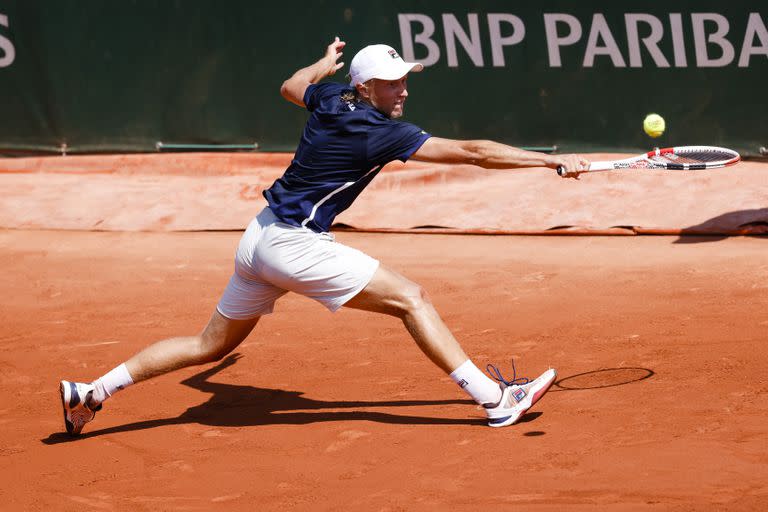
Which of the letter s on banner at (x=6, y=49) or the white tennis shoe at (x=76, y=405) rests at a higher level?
the letter s on banner at (x=6, y=49)

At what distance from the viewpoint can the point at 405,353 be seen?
661 centimetres

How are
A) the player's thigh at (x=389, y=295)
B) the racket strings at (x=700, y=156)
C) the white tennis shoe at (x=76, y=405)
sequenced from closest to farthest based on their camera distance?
the player's thigh at (x=389, y=295) < the white tennis shoe at (x=76, y=405) < the racket strings at (x=700, y=156)

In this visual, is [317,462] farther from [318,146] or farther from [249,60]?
[249,60]

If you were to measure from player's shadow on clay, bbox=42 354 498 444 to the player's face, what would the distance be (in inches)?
55.9

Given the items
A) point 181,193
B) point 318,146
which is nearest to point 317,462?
point 318,146

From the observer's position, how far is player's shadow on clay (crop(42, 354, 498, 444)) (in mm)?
5426

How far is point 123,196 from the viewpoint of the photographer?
35.2ft

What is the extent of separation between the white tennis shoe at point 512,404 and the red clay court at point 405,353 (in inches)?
2.2

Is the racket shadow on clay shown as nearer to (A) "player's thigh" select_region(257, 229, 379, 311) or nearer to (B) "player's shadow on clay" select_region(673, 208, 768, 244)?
(A) "player's thigh" select_region(257, 229, 379, 311)

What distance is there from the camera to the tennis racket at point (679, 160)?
211 inches

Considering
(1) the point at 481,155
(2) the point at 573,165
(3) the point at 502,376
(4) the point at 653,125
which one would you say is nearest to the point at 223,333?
(1) the point at 481,155

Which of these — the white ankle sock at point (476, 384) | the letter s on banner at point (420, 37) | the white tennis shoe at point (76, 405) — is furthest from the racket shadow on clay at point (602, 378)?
the letter s on banner at point (420, 37)

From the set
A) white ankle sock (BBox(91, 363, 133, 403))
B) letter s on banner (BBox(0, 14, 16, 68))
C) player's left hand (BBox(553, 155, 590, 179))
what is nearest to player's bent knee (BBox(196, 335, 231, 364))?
white ankle sock (BBox(91, 363, 133, 403))

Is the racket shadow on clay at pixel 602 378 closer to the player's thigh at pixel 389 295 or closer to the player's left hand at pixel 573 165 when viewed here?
the player's thigh at pixel 389 295
